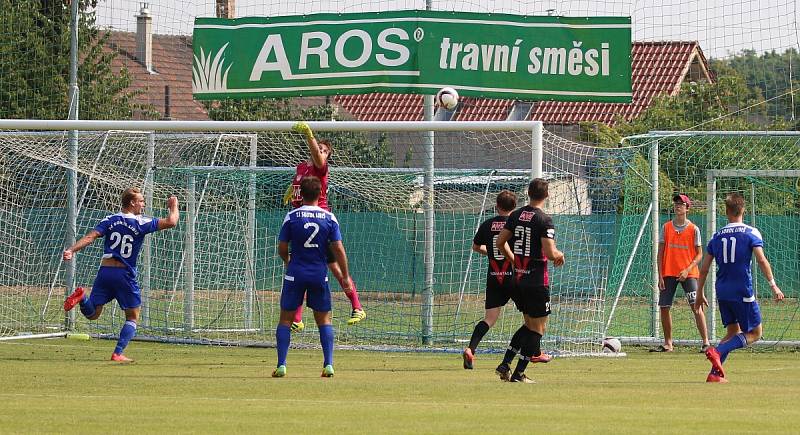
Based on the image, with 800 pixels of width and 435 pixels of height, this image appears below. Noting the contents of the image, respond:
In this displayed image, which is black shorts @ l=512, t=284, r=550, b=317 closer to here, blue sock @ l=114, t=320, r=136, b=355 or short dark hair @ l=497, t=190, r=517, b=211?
short dark hair @ l=497, t=190, r=517, b=211

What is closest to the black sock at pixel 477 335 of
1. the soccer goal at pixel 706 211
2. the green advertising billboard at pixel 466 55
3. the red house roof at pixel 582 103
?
the soccer goal at pixel 706 211

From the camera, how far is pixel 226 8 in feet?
64.5

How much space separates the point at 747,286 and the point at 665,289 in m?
4.06

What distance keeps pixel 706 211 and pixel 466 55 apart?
264 inches

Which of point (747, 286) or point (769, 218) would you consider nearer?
point (747, 286)

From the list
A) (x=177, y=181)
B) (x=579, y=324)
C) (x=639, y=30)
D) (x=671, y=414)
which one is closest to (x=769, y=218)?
(x=639, y=30)

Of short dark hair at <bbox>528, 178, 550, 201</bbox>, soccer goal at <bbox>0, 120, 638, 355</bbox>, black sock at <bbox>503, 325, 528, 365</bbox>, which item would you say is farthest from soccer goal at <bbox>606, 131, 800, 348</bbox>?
black sock at <bbox>503, 325, 528, 365</bbox>

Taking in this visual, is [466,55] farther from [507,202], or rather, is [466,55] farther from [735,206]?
[735,206]

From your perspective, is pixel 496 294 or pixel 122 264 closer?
pixel 496 294

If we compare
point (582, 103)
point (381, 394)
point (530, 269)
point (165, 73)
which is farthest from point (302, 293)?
point (165, 73)

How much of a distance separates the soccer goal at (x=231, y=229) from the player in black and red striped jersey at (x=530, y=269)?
3.79 m

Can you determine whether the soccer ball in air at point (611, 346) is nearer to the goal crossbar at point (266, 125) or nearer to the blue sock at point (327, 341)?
the goal crossbar at point (266, 125)

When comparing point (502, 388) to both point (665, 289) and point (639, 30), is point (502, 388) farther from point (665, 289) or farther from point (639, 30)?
point (639, 30)

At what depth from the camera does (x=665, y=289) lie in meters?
16.9
